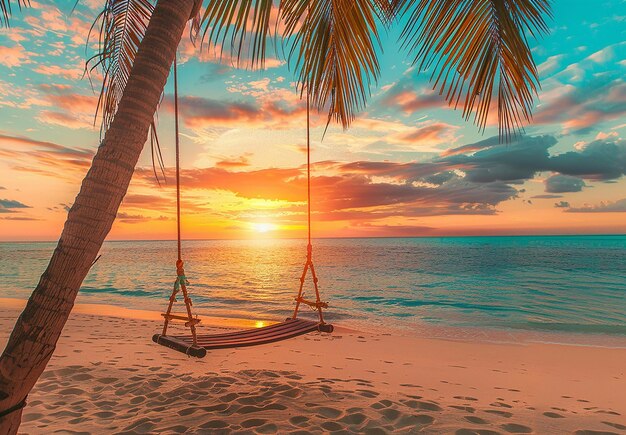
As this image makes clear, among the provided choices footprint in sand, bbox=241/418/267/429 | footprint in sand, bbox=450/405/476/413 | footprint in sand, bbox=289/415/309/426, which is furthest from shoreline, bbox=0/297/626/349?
footprint in sand, bbox=241/418/267/429

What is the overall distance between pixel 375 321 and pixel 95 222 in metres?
11.2

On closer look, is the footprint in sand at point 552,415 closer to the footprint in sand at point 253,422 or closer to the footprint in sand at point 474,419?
the footprint in sand at point 474,419

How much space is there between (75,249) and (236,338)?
355cm

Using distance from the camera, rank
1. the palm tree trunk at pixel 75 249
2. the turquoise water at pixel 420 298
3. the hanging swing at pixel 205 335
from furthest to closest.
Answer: the turquoise water at pixel 420 298 → the hanging swing at pixel 205 335 → the palm tree trunk at pixel 75 249

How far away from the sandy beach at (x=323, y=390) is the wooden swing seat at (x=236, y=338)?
1.06ft

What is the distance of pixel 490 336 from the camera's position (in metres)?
10.2

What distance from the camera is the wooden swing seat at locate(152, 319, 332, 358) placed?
4.77m

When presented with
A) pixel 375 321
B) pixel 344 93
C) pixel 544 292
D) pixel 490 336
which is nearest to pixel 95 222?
pixel 344 93

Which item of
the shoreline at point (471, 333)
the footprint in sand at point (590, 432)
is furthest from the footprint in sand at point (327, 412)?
the shoreline at point (471, 333)

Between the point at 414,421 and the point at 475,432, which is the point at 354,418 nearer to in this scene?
the point at 414,421

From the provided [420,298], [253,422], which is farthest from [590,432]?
[420,298]

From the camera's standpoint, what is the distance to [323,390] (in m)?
4.37

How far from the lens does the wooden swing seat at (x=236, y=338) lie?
4.77 m

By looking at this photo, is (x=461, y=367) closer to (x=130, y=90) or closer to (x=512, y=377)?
(x=512, y=377)
